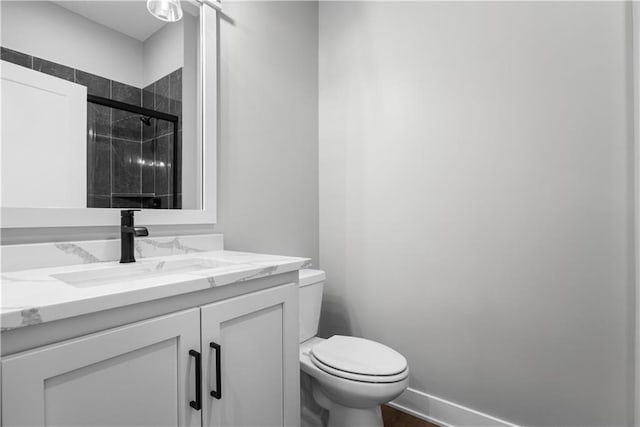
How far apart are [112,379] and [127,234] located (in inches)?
21.9

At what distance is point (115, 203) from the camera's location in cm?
119

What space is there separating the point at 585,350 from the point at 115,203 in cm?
183

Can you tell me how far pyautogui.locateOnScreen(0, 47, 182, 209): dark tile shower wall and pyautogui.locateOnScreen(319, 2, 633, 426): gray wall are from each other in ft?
3.14

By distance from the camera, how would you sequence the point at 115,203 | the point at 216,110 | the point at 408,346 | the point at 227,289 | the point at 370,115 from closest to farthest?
1. the point at 227,289
2. the point at 115,203
3. the point at 216,110
4. the point at 408,346
5. the point at 370,115

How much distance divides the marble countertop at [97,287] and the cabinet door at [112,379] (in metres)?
0.07

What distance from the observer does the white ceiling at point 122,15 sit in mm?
1163

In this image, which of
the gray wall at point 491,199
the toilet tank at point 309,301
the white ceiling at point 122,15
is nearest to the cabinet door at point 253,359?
the toilet tank at point 309,301

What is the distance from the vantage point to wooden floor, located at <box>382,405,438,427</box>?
162cm

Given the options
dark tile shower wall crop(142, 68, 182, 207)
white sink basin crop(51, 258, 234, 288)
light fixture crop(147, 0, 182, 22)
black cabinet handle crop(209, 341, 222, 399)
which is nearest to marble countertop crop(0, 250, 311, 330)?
white sink basin crop(51, 258, 234, 288)

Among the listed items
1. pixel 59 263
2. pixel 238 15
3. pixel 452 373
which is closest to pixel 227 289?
pixel 59 263

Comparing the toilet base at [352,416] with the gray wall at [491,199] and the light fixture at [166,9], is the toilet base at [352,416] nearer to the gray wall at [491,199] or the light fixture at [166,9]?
the gray wall at [491,199]

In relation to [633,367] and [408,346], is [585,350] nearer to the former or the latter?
[633,367]

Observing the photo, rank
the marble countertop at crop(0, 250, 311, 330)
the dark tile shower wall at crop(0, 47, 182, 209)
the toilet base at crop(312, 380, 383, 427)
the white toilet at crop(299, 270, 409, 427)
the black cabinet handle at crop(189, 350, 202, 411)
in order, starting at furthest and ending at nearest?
1. the toilet base at crop(312, 380, 383, 427)
2. the white toilet at crop(299, 270, 409, 427)
3. the dark tile shower wall at crop(0, 47, 182, 209)
4. the black cabinet handle at crop(189, 350, 202, 411)
5. the marble countertop at crop(0, 250, 311, 330)

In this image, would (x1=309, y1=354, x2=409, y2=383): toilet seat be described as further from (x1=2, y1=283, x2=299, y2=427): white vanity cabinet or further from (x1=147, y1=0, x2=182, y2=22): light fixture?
(x1=147, y1=0, x2=182, y2=22): light fixture
